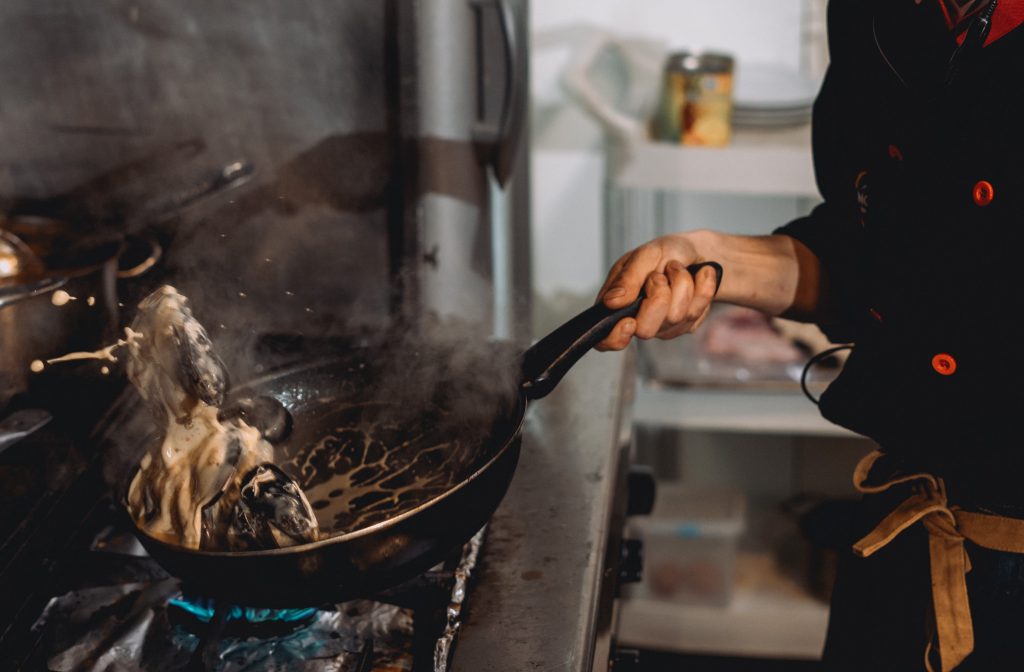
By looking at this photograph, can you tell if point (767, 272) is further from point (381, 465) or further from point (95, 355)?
point (95, 355)

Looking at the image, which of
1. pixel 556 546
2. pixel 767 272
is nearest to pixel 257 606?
pixel 556 546

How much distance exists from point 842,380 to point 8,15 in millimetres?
1288

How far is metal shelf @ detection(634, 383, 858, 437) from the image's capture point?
218 cm

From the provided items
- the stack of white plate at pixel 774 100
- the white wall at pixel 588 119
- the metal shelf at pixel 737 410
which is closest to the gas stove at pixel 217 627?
the metal shelf at pixel 737 410

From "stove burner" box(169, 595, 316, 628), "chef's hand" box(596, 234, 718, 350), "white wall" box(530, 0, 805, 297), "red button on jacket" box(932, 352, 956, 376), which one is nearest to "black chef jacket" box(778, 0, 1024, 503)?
"red button on jacket" box(932, 352, 956, 376)

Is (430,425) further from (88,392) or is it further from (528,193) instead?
(528,193)

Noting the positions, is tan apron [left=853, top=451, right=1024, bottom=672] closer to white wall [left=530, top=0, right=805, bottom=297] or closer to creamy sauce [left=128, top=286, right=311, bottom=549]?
creamy sauce [left=128, top=286, right=311, bottom=549]

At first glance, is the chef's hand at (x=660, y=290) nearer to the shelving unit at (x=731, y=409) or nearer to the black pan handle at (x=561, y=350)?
the black pan handle at (x=561, y=350)

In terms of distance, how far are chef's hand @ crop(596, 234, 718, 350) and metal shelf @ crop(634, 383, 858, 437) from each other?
101cm

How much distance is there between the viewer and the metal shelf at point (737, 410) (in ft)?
7.14

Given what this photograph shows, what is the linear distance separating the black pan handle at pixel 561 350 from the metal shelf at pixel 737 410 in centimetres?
114

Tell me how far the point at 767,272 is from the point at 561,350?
368 millimetres

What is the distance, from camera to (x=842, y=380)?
3.93 ft

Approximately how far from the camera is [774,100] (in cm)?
227
